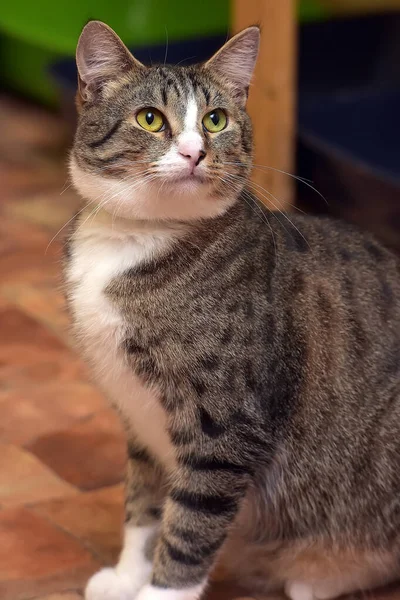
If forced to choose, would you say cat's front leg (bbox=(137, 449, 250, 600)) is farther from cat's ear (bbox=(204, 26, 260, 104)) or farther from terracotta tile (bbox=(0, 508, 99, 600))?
cat's ear (bbox=(204, 26, 260, 104))

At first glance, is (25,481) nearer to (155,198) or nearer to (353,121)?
(155,198)

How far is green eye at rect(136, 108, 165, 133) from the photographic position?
3.99ft

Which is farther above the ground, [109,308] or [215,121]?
[215,121]

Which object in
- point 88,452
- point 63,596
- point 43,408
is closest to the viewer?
point 63,596

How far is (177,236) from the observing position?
4.16ft

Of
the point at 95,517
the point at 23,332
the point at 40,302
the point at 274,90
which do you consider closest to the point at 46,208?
the point at 40,302

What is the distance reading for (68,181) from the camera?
1352mm

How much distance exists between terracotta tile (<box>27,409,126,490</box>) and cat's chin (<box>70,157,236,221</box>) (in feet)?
1.90

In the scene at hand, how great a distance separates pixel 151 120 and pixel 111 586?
0.65m

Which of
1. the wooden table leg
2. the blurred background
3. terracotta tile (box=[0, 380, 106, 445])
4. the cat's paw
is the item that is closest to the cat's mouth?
the blurred background

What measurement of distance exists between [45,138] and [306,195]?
104 centimetres

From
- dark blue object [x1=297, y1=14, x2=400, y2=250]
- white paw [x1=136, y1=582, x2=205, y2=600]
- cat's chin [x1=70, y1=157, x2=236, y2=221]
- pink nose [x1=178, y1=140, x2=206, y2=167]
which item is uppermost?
pink nose [x1=178, y1=140, x2=206, y2=167]

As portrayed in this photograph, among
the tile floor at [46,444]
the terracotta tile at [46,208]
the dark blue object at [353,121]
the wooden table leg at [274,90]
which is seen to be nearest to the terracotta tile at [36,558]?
the tile floor at [46,444]

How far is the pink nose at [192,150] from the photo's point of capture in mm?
1169
